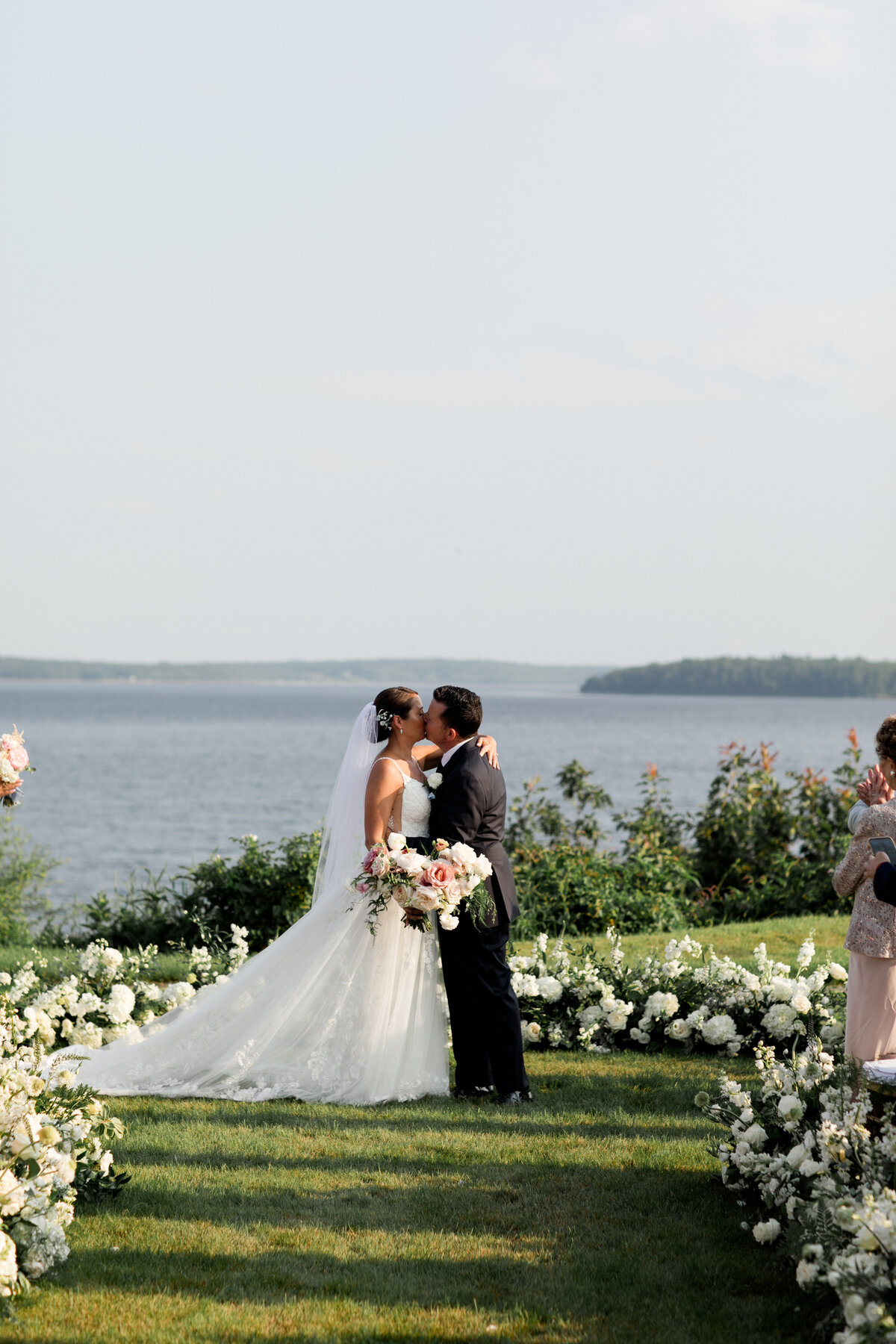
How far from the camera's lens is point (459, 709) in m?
7.03

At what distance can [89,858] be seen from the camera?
1262 inches

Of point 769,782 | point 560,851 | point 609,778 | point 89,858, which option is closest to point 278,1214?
point 560,851

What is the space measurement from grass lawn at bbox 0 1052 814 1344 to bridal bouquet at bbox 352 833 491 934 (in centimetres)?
111

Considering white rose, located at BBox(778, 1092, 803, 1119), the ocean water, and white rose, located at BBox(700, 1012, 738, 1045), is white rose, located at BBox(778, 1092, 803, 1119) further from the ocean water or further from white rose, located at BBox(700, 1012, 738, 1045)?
the ocean water

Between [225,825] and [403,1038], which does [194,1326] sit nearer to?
[403,1038]

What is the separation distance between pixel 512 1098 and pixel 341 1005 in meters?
1.17

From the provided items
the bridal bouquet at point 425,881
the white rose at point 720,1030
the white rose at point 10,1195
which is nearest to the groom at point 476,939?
the bridal bouquet at point 425,881

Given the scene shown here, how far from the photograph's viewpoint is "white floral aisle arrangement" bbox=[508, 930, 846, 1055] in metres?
7.59

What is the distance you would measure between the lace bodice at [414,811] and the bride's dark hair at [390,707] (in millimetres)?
315

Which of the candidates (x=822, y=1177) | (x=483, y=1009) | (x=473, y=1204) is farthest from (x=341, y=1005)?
(x=822, y=1177)

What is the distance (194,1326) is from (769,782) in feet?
35.2

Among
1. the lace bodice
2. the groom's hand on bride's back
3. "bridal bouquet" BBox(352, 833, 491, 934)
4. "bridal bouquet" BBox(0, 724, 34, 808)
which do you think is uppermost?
the groom's hand on bride's back

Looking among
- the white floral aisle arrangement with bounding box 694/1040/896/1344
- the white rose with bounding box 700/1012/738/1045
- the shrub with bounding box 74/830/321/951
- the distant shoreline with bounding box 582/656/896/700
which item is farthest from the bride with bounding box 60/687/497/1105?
the distant shoreline with bounding box 582/656/896/700

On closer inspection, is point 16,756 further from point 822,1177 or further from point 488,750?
point 822,1177
